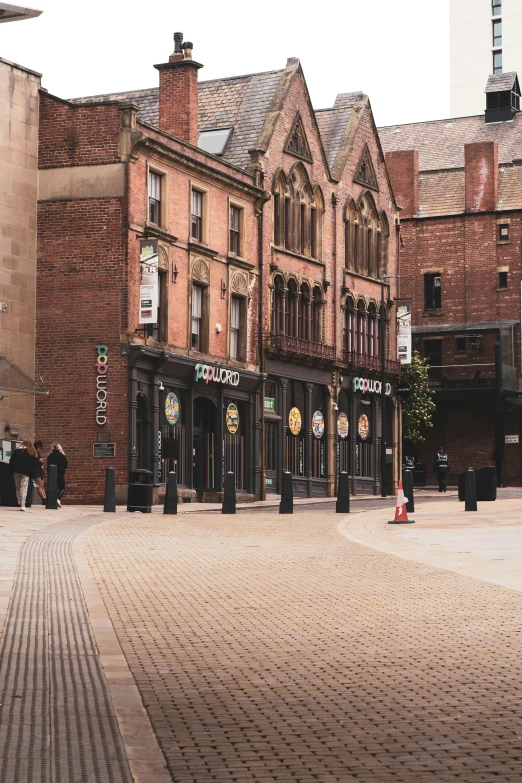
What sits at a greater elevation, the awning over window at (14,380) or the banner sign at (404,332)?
the banner sign at (404,332)

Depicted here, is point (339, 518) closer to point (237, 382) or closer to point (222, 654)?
point (237, 382)

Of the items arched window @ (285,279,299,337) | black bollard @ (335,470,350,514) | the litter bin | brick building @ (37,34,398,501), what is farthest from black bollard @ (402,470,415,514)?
arched window @ (285,279,299,337)

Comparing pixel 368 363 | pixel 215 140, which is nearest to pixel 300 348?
pixel 368 363

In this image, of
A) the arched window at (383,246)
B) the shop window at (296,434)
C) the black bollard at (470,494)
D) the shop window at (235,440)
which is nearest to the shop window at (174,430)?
the shop window at (235,440)

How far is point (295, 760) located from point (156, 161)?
35780 mm

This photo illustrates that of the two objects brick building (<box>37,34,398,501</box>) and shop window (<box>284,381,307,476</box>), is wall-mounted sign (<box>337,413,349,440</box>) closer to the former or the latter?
brick building (<box>37,34,398,501</box>)

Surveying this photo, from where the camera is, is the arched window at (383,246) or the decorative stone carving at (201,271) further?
the arched window at (383,246)

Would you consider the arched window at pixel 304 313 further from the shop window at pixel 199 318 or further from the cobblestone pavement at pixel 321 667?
the cobblestone pavement at pixel 321 667

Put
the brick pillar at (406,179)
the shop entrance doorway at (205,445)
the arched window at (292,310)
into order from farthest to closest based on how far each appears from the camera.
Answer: the brick pillar at (406,179) < the arched window at (292,310) < the shop entrance doorway at (205,445)

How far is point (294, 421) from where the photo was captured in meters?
50.3

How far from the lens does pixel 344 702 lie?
26.3 feet

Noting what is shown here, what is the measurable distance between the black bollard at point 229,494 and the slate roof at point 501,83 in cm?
5073

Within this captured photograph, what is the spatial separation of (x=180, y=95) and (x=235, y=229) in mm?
4918

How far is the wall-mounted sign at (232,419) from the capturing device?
4569 cm
